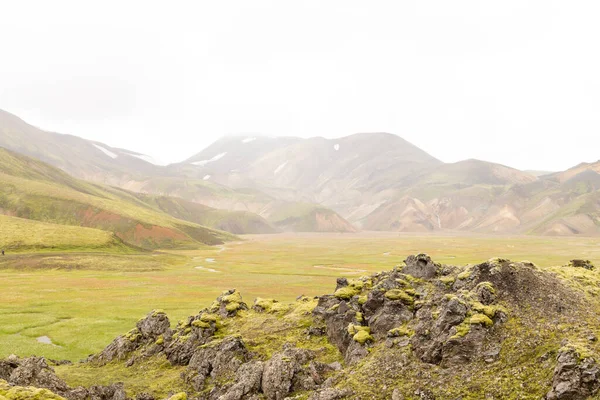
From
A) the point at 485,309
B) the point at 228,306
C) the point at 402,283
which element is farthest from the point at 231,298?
the point at 485,309

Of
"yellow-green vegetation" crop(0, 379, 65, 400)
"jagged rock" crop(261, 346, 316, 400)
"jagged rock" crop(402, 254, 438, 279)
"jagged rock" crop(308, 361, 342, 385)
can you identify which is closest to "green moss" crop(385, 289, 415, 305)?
"jagged rock" crop(402, 254, 438, 279)

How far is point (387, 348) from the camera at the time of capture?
22.8m

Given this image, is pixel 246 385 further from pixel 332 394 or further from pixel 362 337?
pixel 362 337

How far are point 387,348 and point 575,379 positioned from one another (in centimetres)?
955

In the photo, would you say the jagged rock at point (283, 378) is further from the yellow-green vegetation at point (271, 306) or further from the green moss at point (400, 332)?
the yellow-green vegetation at point (271, 306)

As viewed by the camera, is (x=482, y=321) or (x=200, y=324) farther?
(x=200, y=324)

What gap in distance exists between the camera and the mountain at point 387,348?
17.9 metres

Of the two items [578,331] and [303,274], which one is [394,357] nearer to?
[578,331]

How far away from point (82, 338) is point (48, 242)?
399 feet

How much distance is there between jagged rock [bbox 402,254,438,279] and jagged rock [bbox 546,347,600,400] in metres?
14.2

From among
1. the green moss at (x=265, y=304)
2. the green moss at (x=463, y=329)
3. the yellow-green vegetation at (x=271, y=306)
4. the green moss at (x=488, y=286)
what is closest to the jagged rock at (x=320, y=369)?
the green moss at (x=463, y=329)

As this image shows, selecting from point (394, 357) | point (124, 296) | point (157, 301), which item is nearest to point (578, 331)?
point (394, 357)

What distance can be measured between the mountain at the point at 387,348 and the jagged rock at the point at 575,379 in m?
0.04

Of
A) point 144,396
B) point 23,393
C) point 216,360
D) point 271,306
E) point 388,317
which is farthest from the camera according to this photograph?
point 271,306
